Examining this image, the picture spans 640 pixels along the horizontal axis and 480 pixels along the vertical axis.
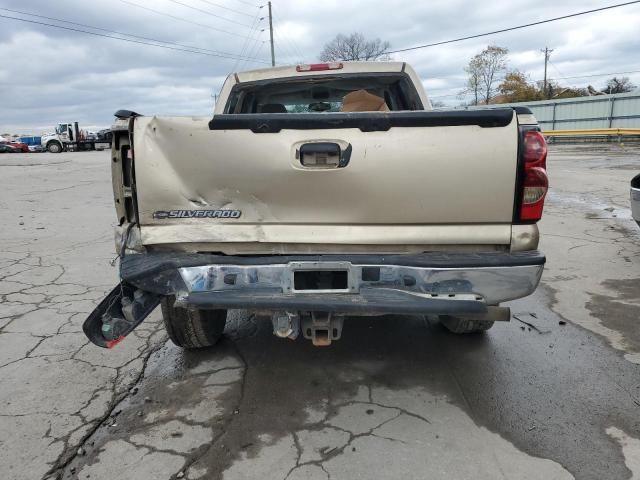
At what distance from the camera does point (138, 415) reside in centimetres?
295

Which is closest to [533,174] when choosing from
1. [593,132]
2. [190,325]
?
[190,325]

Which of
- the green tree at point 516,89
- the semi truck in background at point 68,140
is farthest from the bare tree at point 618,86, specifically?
the semi truck in background at point 68,140

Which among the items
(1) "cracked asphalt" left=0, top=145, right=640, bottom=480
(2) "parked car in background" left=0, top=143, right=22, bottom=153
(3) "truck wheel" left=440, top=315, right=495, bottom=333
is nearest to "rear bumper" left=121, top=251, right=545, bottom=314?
(1) "cracked asphalt" left=0, top=145, right=640, bottom=480

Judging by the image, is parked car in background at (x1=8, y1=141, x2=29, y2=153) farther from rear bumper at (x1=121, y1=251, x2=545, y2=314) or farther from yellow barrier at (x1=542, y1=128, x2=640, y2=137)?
rear bumper at (x1=121, y1=251, x2=545, y2=314)

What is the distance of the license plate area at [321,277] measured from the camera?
2.65 meters

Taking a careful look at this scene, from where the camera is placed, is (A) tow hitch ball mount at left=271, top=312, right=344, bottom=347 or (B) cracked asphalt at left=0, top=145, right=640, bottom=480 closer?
(B) cracked asphalt at left=0, top=145, right=640, bottom=480

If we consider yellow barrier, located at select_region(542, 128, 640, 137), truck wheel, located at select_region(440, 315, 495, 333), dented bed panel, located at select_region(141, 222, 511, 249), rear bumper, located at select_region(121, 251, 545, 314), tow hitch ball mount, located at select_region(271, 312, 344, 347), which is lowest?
truck wheel, located at select_region(440, 315, 495, 333)

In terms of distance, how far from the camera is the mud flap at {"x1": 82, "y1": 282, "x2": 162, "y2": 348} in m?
2.91

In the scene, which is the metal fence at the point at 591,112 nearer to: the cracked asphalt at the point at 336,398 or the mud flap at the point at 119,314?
the cracked asphalt at the point at 336,398

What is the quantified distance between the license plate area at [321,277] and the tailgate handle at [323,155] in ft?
1.74

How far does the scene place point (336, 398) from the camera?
3.09m

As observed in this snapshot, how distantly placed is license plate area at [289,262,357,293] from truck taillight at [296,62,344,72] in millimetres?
2112

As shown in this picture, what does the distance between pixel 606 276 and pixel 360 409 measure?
154 inches

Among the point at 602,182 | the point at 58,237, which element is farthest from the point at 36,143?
the point at 602,182
